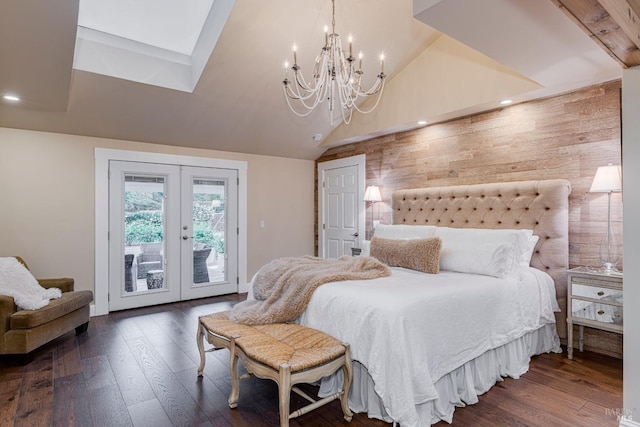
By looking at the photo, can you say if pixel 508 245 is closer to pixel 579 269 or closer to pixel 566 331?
pixel 579 269

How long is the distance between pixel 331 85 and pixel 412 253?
5.26 feet

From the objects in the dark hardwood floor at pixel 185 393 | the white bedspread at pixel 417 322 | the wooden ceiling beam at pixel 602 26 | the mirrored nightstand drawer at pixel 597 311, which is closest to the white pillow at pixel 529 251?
the white bedspread at pixel 417 322

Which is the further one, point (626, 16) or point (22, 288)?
point (22, 288)

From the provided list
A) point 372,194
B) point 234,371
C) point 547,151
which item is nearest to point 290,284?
point 234,371

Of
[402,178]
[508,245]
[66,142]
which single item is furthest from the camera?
[402,178]

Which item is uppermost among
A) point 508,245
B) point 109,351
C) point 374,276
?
point 508,245

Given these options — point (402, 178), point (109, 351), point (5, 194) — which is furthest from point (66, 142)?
point (402, 178)

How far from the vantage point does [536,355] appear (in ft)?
9.81

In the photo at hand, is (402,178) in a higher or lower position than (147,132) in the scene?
lower

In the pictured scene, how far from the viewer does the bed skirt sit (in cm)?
205

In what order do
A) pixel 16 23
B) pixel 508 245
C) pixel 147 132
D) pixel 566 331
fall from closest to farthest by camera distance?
pixel 16 23 → pixel 508 245 → pixel 566 331 → pixel 147 132

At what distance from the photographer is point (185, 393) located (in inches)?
94.6

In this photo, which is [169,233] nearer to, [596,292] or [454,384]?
[454,384]

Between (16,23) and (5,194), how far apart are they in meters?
2.72
